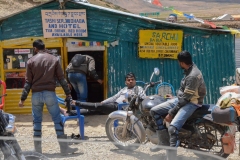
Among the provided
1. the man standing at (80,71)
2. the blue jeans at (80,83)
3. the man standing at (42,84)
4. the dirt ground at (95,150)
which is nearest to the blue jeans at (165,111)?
the dirt ground at (95,150)

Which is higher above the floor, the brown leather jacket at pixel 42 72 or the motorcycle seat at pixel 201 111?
the brown leather jacket at pixel 42 72

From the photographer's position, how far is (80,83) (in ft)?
31.6

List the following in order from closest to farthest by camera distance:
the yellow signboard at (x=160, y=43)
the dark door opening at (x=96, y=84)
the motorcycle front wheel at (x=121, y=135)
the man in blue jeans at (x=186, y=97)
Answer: the man in blue jeans at (x=186, y=97)
the motorcycle front wheel at (x=121, y=135)
the yellow signboard at (x=160, y=43)
the dark door opening at (x=96, y=84)

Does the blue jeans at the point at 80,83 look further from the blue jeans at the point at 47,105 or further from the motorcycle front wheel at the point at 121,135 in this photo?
the blue jeans at the point at 47,105

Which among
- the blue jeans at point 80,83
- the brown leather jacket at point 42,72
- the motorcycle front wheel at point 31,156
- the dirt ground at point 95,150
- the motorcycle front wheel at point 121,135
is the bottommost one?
the dirt ground at point 95,150

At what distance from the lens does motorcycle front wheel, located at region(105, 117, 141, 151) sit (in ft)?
23.8

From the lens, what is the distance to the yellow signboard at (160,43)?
1034cm

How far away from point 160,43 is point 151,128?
3747mm

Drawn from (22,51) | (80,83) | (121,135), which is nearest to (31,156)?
(121,135)

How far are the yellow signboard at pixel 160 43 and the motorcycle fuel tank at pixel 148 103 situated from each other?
3521mm

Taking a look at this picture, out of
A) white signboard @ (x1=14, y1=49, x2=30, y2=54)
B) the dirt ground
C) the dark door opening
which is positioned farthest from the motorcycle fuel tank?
the dark door opening

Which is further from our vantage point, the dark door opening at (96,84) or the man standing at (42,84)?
the dark door opening at (96,84)

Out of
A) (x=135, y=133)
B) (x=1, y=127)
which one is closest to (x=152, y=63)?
(x=135, y=133)

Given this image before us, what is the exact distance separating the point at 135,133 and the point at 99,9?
3.97 m
